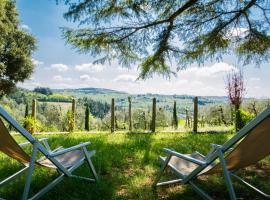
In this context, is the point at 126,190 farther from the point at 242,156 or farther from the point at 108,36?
the point at 108,36

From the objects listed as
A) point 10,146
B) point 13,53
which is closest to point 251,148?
point 10,146

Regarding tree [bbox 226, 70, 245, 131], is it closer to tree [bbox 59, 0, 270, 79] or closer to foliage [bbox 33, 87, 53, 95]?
tree [bbox 59, 0, 270, 79]

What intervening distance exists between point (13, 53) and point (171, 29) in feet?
53.7

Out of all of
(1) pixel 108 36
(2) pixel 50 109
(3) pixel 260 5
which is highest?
(3) pixel 260 5

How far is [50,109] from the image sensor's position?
4644cm

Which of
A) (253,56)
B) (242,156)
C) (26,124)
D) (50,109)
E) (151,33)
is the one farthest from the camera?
(50,109)

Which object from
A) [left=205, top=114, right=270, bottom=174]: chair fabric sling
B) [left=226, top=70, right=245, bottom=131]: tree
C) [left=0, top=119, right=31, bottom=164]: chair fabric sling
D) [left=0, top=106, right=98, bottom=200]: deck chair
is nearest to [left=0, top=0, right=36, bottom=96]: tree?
[left=226, top=70, right=245, bottom=131]: tree

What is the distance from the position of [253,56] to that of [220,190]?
20.5 feet

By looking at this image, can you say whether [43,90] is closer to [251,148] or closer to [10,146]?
[10,146]

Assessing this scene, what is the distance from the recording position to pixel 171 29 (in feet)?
27.7

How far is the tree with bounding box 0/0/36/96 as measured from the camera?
2223 cm

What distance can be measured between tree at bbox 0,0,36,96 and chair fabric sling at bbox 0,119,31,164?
63.1ft

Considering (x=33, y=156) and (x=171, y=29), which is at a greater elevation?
(x=171, y=29)

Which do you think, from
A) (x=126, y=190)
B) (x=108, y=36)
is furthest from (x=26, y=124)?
(x=126, y=190)
